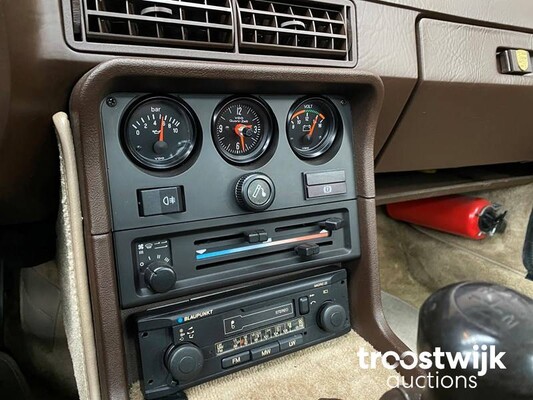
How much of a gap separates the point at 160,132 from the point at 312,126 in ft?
1.02

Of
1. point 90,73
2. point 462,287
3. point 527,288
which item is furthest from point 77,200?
point 527,288

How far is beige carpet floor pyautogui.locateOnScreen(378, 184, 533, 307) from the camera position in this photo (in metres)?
1.54

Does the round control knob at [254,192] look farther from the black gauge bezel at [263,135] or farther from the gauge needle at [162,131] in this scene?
the gauge needle at [162,131]

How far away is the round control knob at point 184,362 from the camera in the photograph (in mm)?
734

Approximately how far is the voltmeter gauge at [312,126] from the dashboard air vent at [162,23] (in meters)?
0.20

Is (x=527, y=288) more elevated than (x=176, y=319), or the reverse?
(x=176, y=319)

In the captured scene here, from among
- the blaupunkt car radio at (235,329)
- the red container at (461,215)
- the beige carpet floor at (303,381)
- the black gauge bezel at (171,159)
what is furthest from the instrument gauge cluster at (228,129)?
the red container at (461,215)

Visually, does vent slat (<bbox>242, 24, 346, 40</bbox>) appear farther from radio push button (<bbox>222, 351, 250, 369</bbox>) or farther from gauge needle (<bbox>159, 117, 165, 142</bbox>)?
radio push button (<bbox>222, 351, 250, 369</bbox>)

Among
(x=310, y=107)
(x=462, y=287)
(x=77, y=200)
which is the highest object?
(x=310, y=107)

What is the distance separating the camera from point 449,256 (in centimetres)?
169

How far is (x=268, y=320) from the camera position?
33.1 inches

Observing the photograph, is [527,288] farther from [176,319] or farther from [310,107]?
[176,319]

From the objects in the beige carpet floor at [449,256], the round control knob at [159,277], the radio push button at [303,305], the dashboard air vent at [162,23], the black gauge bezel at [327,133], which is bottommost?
the beige carpet floor at [449,256]

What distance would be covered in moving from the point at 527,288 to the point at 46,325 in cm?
155
